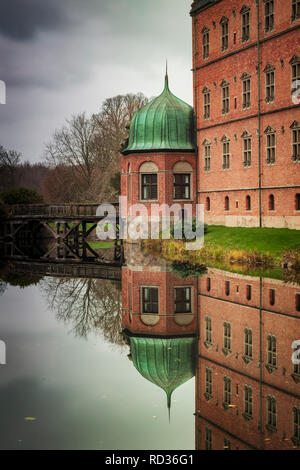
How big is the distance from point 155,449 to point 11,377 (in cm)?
356

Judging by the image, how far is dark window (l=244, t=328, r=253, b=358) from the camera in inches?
394

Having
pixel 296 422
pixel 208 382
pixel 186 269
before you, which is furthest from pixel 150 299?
pixel 296 422

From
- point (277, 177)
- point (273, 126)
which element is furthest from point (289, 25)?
point (277, 177)

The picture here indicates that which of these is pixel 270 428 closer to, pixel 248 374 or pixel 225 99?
pixel 248 374

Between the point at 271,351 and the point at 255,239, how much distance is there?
737 inches

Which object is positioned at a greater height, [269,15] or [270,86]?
[269,15]

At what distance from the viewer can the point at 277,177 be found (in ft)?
102

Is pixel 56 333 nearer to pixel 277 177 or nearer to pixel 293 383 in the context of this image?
pixel 293 383

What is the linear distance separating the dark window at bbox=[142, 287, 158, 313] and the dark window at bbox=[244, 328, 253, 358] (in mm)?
A: 3722

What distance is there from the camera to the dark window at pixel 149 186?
39.3m

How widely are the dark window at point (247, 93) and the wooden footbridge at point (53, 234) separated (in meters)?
11.0

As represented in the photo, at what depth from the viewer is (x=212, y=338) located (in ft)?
36.4

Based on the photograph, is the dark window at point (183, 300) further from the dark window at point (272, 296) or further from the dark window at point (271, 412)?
the dark window at point (271, 412)

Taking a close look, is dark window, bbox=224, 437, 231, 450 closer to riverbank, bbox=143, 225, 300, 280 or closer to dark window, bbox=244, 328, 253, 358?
dark window, bbox=244, 328, 253, 358
